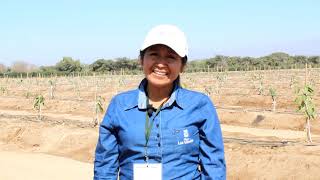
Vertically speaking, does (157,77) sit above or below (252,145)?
above

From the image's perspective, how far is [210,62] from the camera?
66562 millimetres

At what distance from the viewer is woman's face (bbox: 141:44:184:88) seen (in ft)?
7.00

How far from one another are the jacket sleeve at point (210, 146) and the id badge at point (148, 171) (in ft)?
0.66

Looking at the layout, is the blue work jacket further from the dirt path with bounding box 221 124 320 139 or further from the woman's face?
the dirt path with bounding box 221 124 320 139

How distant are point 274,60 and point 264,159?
54519mm

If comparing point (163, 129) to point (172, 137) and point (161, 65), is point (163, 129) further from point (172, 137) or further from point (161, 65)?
point (161, 65)

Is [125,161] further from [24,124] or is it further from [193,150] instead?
[24,124]

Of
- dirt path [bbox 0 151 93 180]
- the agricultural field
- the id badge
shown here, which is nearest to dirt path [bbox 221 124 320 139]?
the agricultural field

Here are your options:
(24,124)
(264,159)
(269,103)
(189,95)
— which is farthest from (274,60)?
(189,95)

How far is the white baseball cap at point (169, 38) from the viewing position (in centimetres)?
207

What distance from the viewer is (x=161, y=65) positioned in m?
2.13

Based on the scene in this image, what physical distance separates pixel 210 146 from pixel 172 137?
6.7 inches

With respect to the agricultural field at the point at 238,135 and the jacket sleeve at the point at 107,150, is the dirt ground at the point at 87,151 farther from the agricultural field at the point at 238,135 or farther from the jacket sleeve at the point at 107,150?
the jacket sleeve at the point at 107,150

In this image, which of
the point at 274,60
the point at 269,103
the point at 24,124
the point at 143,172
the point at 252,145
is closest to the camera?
the point at 143,172
